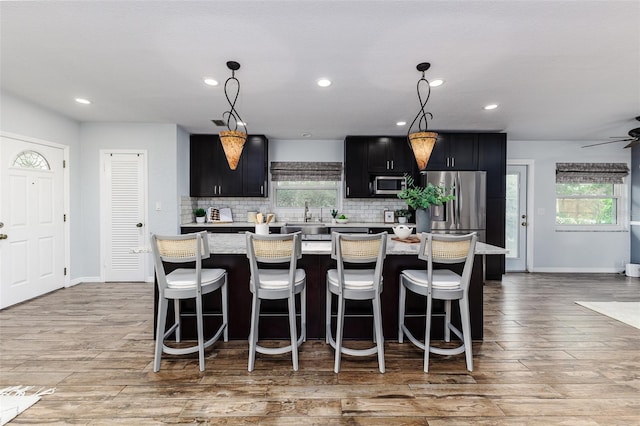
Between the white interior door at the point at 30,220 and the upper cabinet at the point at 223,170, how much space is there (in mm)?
1765

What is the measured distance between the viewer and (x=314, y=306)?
2.63m

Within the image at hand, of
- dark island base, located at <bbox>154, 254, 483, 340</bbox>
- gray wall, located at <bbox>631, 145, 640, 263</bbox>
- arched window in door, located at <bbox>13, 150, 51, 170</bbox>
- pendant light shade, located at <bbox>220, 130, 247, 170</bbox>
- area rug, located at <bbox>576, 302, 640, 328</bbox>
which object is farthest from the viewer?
gray wall, located at <bbox>631, 145, 640, 263</bbox>

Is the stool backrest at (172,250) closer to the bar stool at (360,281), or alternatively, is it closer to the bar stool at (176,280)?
the bar stool at (176,280)

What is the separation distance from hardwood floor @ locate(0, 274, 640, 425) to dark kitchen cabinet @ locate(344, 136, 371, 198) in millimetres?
2800

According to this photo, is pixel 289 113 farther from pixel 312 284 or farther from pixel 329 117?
pixel 312 284

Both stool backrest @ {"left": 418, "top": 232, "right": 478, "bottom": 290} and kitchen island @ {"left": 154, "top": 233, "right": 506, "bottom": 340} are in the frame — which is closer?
stool backrest @ {"left": 418, "top": 232, "right": 478, "bottom": 290}

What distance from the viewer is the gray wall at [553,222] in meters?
5.45

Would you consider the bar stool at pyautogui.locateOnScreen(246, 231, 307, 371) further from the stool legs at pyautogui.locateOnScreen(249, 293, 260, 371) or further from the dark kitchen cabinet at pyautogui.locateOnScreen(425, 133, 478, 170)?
the dark kitchen cabinet at pyautogui.locateOnScreen(425, 133, 478, 170)

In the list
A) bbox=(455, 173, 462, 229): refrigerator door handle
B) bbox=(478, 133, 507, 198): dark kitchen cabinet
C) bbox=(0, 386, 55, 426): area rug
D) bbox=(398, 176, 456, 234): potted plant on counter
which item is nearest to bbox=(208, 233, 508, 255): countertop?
bbox=(398, 176, 456, 234): potted plant on counter

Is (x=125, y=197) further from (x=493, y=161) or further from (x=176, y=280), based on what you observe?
(x=493, y=161)

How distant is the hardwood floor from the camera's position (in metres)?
1.72

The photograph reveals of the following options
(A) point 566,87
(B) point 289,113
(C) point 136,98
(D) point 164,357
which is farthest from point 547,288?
(C) point 136,98

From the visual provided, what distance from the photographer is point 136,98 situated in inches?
132

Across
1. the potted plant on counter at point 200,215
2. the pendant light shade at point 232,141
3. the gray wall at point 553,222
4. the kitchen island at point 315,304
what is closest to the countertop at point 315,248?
the kitchen island at point 315,304
